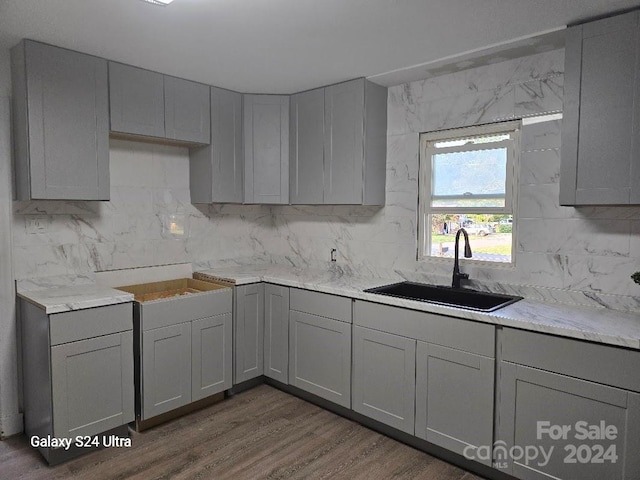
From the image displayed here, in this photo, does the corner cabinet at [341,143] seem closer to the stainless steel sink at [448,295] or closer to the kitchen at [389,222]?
the kitchen at [389,222]

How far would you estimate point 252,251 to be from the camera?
167 inches

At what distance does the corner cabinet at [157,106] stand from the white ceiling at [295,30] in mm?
112

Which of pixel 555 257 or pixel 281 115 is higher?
pixel 281 115

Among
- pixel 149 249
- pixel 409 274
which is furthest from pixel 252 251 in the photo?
pixel 409 274

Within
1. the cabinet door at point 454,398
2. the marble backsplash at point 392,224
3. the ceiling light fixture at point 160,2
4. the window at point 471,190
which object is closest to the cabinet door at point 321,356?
the cabinet door at point 454,398

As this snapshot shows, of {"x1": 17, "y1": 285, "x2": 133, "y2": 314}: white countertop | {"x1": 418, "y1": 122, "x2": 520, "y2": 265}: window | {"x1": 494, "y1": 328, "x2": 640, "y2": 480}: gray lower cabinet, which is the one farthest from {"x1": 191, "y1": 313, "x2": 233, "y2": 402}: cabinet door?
{"x1": 494, "y1": 328, "x2": 640, "y2": 480}: gray lower cabinet

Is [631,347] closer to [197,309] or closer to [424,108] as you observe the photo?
[424,108]

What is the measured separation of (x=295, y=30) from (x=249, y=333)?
7.21ft

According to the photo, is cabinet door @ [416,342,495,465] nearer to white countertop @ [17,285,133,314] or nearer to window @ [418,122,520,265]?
window @ [418,122,520,265]

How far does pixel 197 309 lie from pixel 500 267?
81.7 inches

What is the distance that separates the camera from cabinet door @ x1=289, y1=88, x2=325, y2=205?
3502 mm

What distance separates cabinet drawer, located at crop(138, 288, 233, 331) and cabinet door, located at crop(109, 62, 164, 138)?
1187 millimetres

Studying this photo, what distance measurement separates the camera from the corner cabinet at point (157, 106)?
2916 mm

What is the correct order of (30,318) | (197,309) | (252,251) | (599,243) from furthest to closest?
(252,251)
(197,309)
(30,318)
(599,243)
